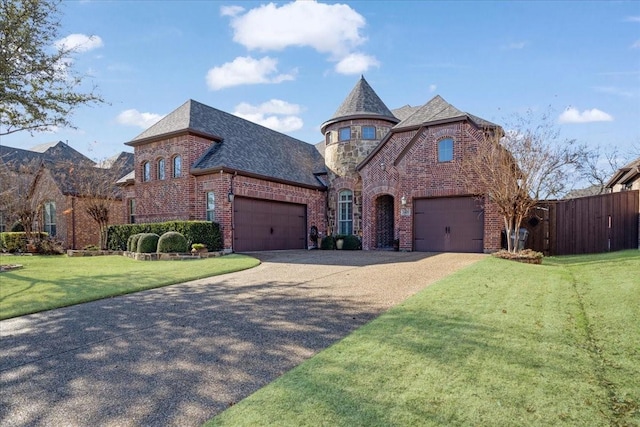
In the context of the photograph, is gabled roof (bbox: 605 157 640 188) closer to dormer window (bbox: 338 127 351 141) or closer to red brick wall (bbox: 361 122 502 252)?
red brick wall (bbox: 361 122 502 252)

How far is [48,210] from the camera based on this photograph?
2258cm

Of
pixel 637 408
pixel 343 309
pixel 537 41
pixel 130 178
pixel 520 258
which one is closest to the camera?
pixel 637 408

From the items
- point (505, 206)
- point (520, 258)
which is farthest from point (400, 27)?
point (520, 258)

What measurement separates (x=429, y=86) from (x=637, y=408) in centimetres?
1725

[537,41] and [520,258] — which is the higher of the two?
[537,41]

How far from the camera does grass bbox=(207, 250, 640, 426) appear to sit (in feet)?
8.45

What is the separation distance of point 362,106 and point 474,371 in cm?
1794

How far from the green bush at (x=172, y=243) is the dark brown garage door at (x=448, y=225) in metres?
9.45

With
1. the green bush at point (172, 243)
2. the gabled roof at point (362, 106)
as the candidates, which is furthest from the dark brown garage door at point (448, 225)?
the green bush at point (172, 243)

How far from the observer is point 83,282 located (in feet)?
27.6

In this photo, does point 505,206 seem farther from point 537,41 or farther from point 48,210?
point 48,210

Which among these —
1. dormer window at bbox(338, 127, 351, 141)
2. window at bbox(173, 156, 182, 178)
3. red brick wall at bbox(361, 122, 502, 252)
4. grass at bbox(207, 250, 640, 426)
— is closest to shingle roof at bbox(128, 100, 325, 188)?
window at bbox(173, 156, 182, 178)

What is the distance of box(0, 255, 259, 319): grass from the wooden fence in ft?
34.3

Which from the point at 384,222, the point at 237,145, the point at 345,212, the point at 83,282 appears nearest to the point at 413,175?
the point at 384,222
